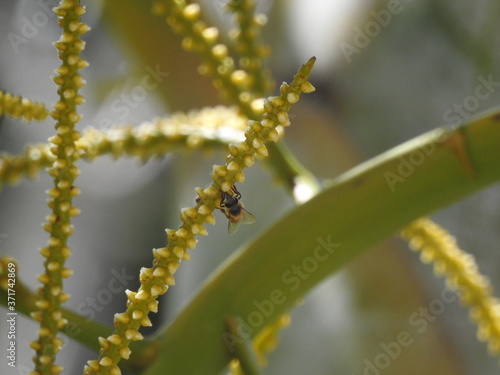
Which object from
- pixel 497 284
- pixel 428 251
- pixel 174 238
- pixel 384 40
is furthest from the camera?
pixel 384 40

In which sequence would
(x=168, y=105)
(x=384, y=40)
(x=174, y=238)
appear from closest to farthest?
(x=174, y=238), (x=168, y=105), (x=384, y=40)

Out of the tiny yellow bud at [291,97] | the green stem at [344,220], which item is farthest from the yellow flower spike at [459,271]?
the tiny yellow bud at [291,97]

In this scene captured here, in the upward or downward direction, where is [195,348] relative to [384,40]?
downward

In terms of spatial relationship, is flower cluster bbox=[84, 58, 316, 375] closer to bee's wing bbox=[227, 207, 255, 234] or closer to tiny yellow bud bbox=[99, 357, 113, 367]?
tiny yellow bud bbox=[99, 357, 113, 367]

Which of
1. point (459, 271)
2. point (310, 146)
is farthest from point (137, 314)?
point (310, 146)

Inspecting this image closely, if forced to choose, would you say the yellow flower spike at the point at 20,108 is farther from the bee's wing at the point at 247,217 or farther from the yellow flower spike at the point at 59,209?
the bee's wing at the point at 247,217

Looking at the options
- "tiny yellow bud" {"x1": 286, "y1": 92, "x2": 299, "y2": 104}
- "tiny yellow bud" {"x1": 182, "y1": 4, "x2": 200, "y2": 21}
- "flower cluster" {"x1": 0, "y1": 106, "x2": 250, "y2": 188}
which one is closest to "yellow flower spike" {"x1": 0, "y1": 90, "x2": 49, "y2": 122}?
"flower cluster" {"x1": 0, "y1": 106, "x2": 250, "y2": 188}

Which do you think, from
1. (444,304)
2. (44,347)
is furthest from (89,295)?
(44,347)

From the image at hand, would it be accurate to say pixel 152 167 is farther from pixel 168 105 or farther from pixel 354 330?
pixel 354 330
